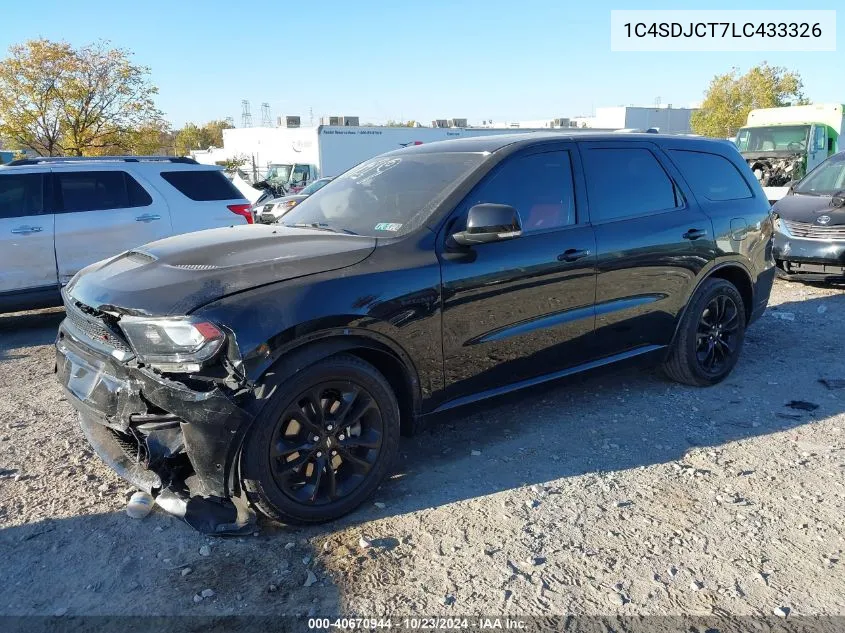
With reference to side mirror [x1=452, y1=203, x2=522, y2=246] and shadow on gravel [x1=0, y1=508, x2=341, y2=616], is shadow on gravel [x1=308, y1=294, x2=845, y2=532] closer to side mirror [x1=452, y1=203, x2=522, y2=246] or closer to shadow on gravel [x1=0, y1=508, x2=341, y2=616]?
shadow on gravel [x1=0, y1=508, x2=341, y2=616]

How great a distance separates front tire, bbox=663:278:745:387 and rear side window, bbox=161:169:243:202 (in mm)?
5598

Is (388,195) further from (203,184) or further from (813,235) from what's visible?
(813,235)

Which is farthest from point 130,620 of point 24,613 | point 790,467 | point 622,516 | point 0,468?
point 790,467

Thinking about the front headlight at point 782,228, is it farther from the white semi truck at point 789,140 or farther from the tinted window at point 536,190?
the white semi truck at point 789,140

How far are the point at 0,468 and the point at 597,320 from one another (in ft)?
12.0

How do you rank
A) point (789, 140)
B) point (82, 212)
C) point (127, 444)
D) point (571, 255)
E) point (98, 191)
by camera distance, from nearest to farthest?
point (127, 444) → point (571, 255) → point (82, 212) → point (98, 191) → point (789, 140)

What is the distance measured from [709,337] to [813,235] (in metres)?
4.60

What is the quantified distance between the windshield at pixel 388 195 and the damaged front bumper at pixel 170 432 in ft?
4.42

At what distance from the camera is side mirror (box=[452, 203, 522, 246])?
3434 millimetres

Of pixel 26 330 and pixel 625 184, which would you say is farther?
pixel 26 330

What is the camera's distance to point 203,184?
8078 millimetres

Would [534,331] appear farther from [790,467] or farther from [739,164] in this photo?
[739,164]

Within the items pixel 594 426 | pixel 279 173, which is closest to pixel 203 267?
pixel 594 426

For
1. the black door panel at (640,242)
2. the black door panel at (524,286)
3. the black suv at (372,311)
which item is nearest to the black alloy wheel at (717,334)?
the black suv at (372,311)
